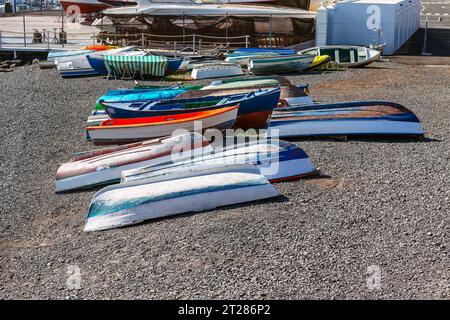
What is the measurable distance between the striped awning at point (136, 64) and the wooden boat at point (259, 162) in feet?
45.3

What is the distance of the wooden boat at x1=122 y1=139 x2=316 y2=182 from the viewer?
39.2ft

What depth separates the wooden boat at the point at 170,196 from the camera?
10.3 metres

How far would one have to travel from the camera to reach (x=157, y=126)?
1498 cm

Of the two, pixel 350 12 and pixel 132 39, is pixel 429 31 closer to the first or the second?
pixel 350 12

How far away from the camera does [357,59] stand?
90.4 feet

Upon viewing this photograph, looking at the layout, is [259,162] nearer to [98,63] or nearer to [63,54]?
[98,63]

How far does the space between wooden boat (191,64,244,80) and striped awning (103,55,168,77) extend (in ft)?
4.24

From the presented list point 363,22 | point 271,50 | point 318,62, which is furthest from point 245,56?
point 363,22

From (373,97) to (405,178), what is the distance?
981 centimetres

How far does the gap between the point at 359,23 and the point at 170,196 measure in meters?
22.0

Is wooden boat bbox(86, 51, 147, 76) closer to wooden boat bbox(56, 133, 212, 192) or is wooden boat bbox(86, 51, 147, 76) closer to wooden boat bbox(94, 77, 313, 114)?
wooden boat bbox(94, 77, 313, 114)

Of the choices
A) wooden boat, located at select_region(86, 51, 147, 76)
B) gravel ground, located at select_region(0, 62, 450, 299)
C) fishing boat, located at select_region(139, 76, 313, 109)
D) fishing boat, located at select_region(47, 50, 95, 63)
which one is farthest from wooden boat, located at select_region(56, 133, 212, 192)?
fishing boat, located at select_region(47, 50, 95, 63)

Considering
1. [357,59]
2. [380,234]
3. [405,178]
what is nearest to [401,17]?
[357,59]

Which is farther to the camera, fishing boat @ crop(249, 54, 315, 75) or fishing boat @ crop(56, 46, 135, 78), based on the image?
fishing boat @ crop(56, 46, 135, 78)
